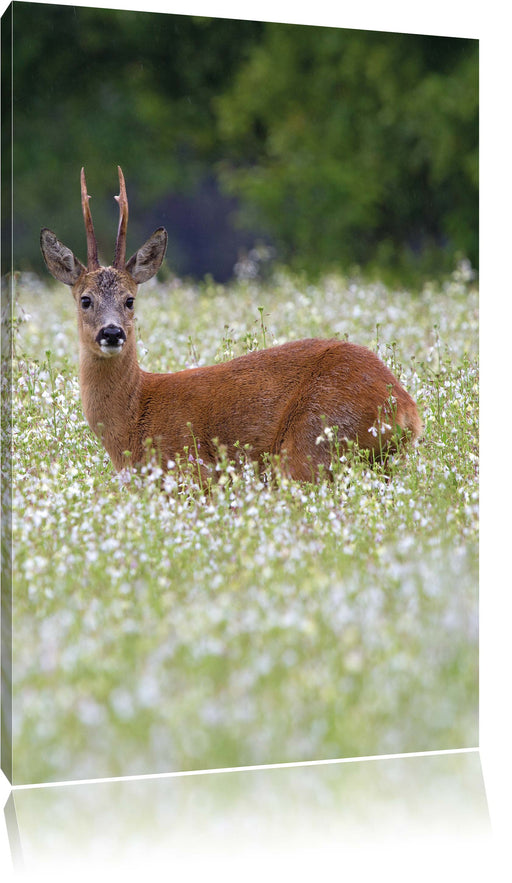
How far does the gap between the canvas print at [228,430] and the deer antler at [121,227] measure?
0.04 feet

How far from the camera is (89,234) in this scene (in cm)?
659

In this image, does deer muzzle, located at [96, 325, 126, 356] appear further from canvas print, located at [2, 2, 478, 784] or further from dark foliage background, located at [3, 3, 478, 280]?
dark foliage background, located at [3, 3, 478, 280]

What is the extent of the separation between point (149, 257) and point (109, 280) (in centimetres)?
20

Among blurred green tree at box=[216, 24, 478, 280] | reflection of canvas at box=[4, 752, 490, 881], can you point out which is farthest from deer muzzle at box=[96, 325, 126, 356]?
reflection of canvas at box=[4, 752, 490, 881]

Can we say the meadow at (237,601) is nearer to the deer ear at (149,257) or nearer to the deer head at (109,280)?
the deer head at (109,280)

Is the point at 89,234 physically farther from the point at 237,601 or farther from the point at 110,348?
the point at 237,601

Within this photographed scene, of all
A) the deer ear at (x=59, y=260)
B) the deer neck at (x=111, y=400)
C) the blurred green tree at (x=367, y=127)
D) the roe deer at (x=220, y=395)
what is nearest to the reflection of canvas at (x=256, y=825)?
the roe deer at (x=220, y=395)

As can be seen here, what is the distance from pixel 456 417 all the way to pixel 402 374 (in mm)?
364

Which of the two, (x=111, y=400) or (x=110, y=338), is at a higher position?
(x=110, y=338)

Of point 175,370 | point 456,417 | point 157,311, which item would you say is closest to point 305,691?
point 456,417

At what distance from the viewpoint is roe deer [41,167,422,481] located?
22.1 feet

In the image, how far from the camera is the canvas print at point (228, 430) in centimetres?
576

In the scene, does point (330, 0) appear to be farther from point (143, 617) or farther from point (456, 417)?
point (143, 617)

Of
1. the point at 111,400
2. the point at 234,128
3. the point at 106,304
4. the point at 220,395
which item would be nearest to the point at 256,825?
the point at 220,395
